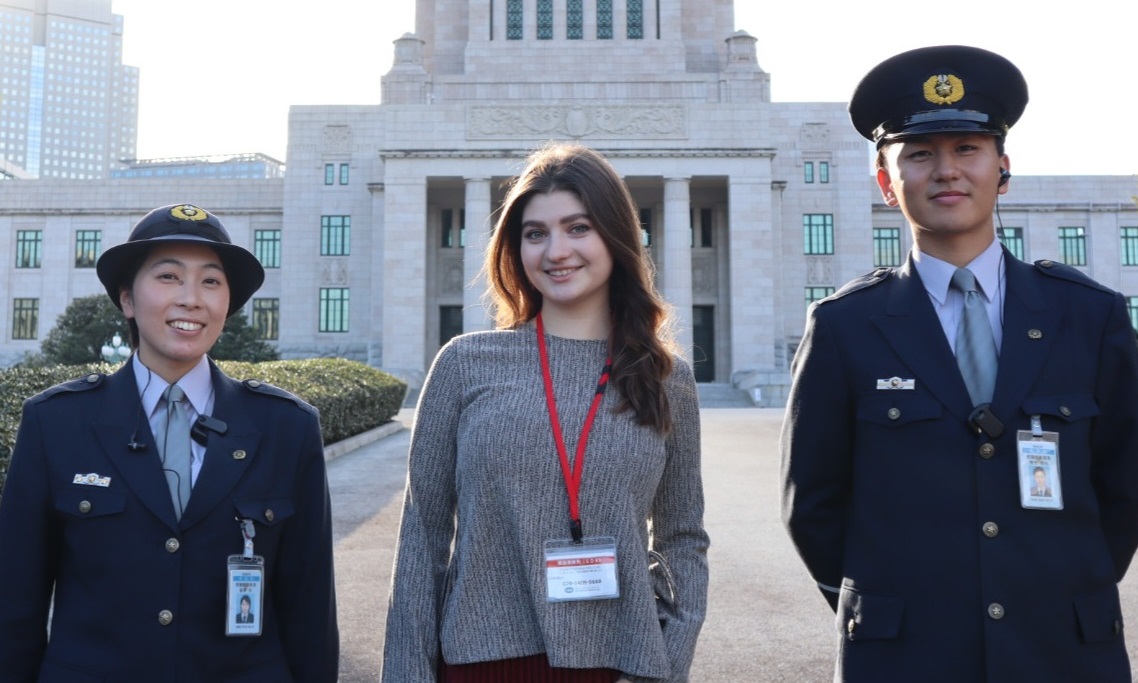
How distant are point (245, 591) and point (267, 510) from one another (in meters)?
0.25

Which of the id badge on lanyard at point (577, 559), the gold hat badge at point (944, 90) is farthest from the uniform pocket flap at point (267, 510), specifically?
the gold hat badge at point (944, 90)

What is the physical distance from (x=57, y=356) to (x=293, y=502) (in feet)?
116

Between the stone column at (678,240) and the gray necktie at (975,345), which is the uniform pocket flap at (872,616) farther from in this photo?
the stone column at (678,240)

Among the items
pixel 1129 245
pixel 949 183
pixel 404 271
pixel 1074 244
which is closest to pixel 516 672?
pixel 949 183

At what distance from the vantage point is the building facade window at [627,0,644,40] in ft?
132

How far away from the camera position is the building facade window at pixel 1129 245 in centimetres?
4356

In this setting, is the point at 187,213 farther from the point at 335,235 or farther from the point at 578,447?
the point at 335,235

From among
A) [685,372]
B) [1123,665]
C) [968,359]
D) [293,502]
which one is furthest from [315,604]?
[1123,665]

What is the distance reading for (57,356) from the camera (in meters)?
33.6

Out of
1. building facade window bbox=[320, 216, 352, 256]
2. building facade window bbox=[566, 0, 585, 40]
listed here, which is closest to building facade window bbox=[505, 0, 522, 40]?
building facade window bbox=[566, 0, 585, 40]

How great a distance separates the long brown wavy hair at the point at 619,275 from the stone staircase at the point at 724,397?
98.3 ft

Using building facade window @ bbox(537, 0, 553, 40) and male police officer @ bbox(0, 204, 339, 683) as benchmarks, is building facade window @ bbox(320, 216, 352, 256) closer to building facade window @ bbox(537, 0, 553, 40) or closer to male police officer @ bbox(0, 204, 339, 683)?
building facade window @ bbox(537, 0, 553, 40)

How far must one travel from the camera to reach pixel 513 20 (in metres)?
40.6

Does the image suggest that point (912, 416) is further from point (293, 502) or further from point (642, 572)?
point (293, 502)
